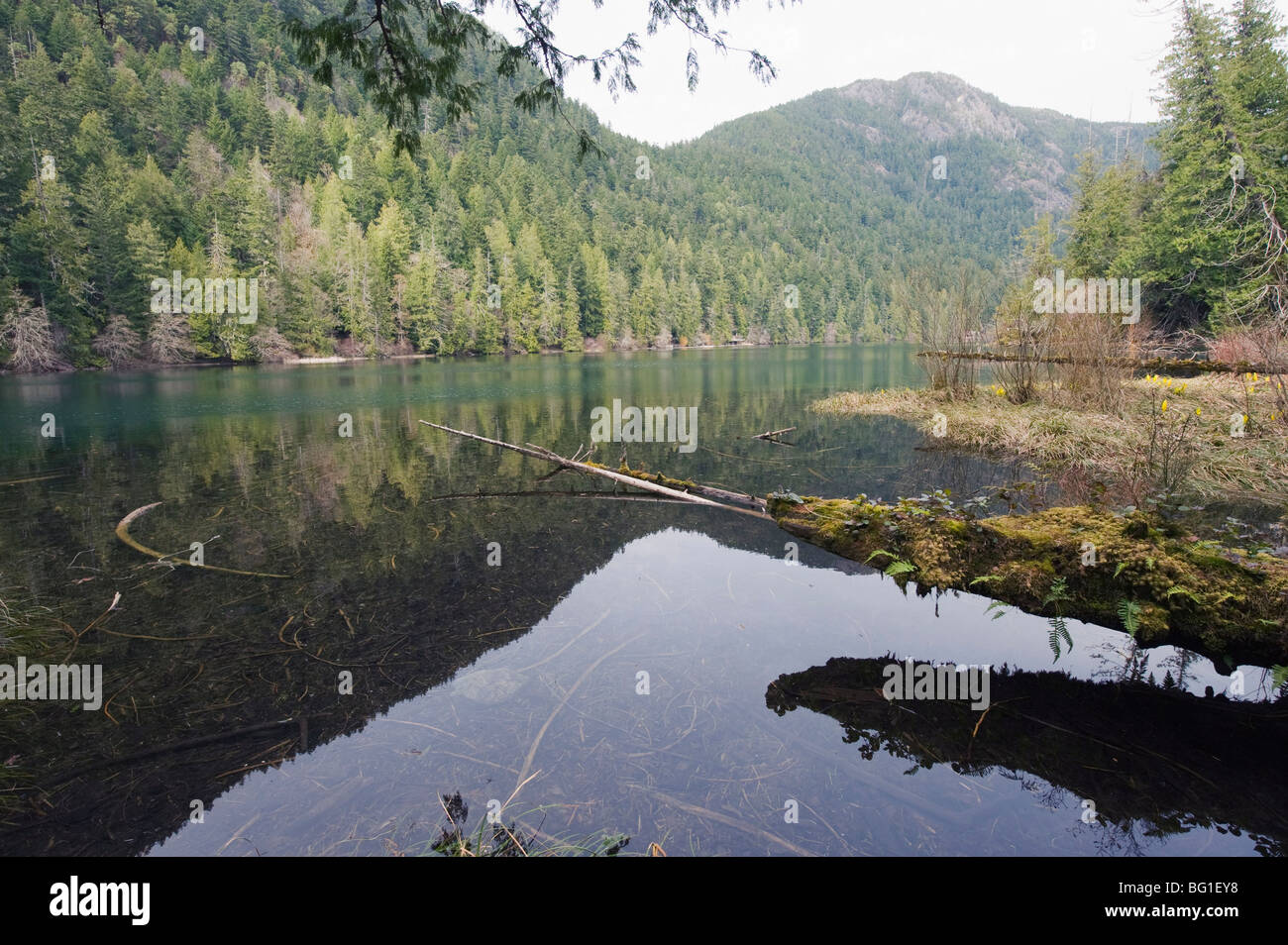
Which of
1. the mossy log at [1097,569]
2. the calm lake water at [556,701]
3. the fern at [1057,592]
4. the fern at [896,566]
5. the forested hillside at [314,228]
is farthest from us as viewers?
the forested hillside at [314,228]

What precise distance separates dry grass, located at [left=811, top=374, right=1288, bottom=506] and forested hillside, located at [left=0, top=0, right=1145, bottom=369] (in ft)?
17.8

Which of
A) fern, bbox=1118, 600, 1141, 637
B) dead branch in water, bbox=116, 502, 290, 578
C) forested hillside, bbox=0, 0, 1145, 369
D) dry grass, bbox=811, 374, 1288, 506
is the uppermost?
forested hillside, bbox=0, 0, 1145, 369

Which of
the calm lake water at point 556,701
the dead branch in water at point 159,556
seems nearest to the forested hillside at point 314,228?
the dead branch in water at point 159,556

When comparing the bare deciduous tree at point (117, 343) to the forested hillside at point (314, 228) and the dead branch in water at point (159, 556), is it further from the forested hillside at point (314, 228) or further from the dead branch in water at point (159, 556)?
the dead branch in water at point (159, 556)

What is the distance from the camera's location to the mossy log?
13.0 feet

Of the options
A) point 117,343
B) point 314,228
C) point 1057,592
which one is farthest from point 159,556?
point 314,228

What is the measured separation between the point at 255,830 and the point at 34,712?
2522 millimetres

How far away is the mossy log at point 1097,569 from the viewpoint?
13.0 feet

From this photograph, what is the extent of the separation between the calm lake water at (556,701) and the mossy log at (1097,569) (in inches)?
19.1

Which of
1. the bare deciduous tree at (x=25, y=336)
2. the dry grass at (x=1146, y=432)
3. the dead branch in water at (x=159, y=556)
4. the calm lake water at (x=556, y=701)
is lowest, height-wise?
the calm lake water at (x=556, y=701)

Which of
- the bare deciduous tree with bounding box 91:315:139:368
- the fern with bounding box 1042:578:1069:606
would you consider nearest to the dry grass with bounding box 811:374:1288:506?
A: the fern with bounding box 1042:578:1069:606

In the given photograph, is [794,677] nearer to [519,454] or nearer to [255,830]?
[255,830]

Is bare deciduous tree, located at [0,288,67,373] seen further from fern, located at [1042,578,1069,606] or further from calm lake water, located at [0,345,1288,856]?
fern, located at [1042,578,1069,606]
